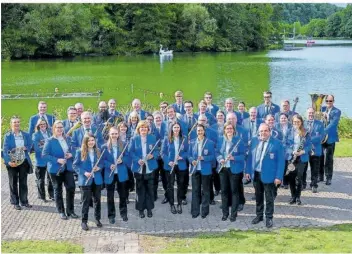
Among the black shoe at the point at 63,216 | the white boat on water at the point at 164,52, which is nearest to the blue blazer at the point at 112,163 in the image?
the black shoe at the point at 63,216

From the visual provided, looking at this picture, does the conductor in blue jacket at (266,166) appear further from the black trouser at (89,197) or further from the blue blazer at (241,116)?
the black trouser at (89,197)

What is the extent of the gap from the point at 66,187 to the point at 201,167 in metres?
2.15

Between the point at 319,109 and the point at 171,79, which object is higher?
the point at 319,109

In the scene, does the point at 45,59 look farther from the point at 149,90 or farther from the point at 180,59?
the point at 149,90

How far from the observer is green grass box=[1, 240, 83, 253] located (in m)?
6.81

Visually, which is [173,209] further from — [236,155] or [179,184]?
[236,155]

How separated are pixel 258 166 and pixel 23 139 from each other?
3.89m

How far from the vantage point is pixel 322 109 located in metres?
10.3

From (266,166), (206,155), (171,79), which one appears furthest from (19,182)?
(171,79)

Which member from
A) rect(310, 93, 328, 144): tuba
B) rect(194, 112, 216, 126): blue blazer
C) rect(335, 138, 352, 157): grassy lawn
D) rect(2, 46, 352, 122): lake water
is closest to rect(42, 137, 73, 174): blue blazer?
rect(194, 112, 216, 126): blue blazer

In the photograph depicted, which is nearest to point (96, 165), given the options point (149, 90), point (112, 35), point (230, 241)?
point (230, 241)

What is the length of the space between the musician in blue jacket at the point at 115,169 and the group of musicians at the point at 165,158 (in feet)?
0.05

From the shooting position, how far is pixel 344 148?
41.9 ft

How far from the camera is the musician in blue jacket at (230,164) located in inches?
307
